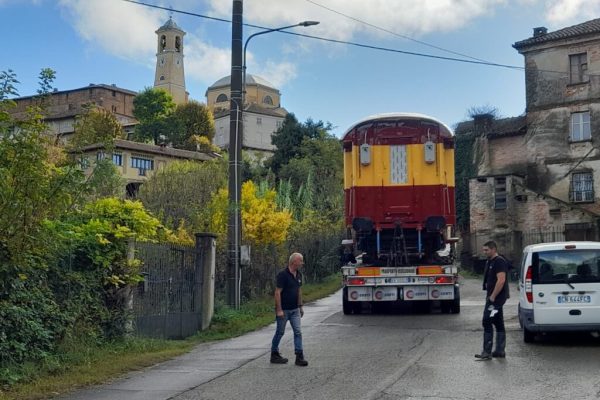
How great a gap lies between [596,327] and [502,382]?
11.4ft

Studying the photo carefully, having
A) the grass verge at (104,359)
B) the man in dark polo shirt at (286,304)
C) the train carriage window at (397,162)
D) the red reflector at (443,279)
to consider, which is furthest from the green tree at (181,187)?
the man in dark polo shirt at (286,304)

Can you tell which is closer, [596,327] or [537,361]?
[537,361]

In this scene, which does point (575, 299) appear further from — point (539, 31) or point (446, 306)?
point (539, 31)

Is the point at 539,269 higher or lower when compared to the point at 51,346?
higher

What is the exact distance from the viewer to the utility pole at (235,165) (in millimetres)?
17234

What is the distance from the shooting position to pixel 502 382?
9.08 metres

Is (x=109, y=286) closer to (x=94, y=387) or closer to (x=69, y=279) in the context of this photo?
(x=69, y=279)

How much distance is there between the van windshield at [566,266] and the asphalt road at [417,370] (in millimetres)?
1122

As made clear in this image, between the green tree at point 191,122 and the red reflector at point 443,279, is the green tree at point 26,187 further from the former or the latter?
the green tree at point 191,122

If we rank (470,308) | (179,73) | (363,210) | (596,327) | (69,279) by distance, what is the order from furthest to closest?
(179,73) < (470,308) < (363,210) < (596,327) < (69,279)

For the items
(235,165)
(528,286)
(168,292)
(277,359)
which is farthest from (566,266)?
(235,165)

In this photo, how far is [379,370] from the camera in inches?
394

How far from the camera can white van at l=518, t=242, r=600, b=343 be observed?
11.8m

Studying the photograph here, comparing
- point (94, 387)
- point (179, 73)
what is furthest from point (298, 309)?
point (179, 73)
